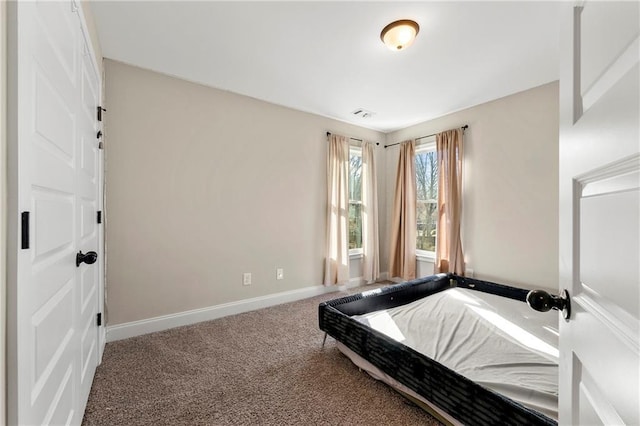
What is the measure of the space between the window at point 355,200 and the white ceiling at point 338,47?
3.59 feet

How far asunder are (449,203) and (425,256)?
85 cm

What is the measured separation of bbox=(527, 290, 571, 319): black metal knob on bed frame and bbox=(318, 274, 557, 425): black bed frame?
2.32ft

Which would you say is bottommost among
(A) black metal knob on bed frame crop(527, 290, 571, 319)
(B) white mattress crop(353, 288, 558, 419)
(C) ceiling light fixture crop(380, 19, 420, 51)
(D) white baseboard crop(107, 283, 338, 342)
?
(D) white baseboard crop(107, 283, 338, 342)

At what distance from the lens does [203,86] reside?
2830 mm

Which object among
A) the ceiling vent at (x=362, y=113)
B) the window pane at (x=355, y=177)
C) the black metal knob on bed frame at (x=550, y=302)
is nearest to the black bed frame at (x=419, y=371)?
the black metal knob on bed frame at (x=550, y=302)

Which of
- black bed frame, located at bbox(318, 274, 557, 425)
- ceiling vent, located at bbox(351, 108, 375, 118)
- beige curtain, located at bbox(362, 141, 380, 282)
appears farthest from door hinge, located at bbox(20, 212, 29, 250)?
beige curtain, located at bbox(362, 141, 380, 282)

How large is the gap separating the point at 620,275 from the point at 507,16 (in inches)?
84.3

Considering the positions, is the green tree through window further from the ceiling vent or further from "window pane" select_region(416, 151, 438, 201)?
the ceiling vent

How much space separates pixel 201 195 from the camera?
2818mm

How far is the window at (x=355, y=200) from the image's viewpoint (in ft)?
13.5

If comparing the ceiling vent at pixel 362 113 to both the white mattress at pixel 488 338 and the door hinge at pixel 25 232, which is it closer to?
the white mattress at pixel 488 338

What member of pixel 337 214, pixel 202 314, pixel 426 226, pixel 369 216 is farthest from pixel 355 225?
pixel 202 314

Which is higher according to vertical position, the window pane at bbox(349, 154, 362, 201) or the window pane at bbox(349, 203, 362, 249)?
the window pane at bbox(349, 154, 362, 201)

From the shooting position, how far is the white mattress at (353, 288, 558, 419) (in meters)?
1.43
